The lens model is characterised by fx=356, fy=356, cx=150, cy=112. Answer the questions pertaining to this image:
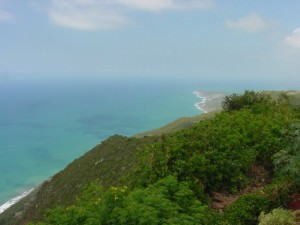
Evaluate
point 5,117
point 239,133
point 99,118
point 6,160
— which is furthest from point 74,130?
point 239,133

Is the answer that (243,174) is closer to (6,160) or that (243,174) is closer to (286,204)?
(286,204)

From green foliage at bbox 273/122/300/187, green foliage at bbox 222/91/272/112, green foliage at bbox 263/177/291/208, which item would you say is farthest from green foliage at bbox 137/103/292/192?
green foliage at bbox 222/91/272/112

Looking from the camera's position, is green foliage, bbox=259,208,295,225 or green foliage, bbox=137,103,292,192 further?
green foliage, bbox=137,103,292,192

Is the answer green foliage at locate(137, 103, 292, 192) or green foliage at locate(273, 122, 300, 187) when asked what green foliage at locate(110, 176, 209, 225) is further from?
green foliage at locate(273, 122, 300, 187)

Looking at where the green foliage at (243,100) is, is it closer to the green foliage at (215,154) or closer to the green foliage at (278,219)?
the green foliage at (215,154)

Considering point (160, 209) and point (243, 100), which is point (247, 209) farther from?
point (243, 100)

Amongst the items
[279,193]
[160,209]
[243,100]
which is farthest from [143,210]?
[243,100]

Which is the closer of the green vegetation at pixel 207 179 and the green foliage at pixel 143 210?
the green foliage at pixel 143 210

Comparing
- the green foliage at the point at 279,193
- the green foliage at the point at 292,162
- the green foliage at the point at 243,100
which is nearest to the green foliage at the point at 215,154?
the green foliage at the point at 292,162

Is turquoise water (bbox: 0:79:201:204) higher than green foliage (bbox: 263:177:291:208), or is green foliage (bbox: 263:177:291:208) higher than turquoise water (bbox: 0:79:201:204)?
green foliage (bbox: 263:177:291:208)
